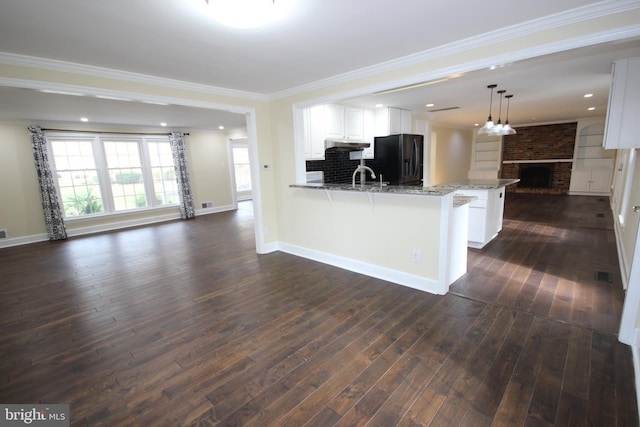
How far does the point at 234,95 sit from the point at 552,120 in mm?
9592

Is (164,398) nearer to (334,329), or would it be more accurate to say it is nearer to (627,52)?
(334,329)

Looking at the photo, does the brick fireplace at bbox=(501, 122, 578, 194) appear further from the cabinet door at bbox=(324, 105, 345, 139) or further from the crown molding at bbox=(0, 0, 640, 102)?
the crown molding at bbox=(0, 0, 640, 102)

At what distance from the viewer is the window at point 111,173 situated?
624 cm

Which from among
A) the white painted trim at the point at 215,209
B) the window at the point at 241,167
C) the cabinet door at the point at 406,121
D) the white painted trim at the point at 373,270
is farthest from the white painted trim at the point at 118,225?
the cabinet door at the point at 406,121

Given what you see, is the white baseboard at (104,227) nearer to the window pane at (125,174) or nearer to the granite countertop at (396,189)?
the window pane at (125,174)

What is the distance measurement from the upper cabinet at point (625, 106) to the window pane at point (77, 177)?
8539 mm

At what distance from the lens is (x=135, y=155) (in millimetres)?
7188

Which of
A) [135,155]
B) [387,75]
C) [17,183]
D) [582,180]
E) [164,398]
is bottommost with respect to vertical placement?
[164,398]

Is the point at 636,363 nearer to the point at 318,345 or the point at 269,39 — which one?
the point at 318,345

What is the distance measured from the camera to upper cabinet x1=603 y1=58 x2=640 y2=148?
2.07 meters

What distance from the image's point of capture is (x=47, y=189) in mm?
5809

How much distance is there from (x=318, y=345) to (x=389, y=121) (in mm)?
4411

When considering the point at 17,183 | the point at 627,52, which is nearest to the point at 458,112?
the point at 627,52

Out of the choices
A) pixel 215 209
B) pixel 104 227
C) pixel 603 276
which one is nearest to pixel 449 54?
pixel 603 276
